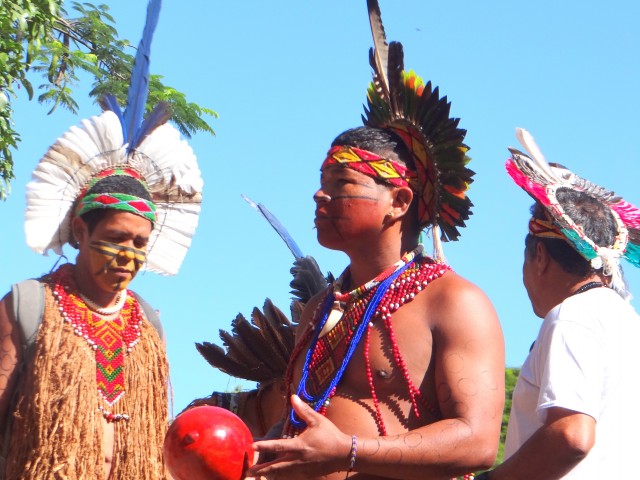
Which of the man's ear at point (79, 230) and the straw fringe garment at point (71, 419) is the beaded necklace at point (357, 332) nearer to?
the straw fringe garment at point (71, 419)

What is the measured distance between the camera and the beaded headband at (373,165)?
14.4 feet

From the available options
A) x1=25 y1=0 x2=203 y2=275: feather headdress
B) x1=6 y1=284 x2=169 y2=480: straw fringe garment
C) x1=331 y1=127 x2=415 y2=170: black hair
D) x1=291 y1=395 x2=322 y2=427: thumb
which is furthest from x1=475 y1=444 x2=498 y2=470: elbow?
x1=25 y1=0 x2=203 y2=275: feather headdress

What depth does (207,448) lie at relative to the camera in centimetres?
356

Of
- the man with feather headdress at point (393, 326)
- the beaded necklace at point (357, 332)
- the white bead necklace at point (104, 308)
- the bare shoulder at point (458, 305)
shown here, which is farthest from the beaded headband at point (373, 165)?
the white bead necklace at point (104, 308)

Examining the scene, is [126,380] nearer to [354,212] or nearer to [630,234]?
[354,212]

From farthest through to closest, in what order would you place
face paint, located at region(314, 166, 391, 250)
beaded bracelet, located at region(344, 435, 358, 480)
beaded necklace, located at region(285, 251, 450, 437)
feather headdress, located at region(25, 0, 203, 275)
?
feather headdress, located at region(25, 0, 203, 275), face paint, located at region(314, 166, 391, 250), beaded necklace, located at region(285, 251, 450, 437), beaded bracelet, located at region(344, 435, 358, 480)

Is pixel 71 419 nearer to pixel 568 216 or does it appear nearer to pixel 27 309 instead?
pixel 27 309

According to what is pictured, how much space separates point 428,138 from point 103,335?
1810 millimetres

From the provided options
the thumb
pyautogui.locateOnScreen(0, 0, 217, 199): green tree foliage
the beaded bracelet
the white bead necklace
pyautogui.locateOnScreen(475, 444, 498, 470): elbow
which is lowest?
pyautogui.locateOnScreen(475, 444, 498, 470): elbow

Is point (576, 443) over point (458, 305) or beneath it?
beneath

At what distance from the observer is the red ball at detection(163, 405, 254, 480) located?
3.56 metres

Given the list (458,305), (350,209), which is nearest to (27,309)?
(350,209)

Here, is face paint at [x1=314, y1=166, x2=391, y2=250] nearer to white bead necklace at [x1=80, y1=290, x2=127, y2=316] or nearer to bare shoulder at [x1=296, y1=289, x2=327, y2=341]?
bare shoulder at [x1=296, y1=289, x2=327, y2=341]

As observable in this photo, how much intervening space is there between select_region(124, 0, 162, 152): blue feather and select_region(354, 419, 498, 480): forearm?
2562 mm
